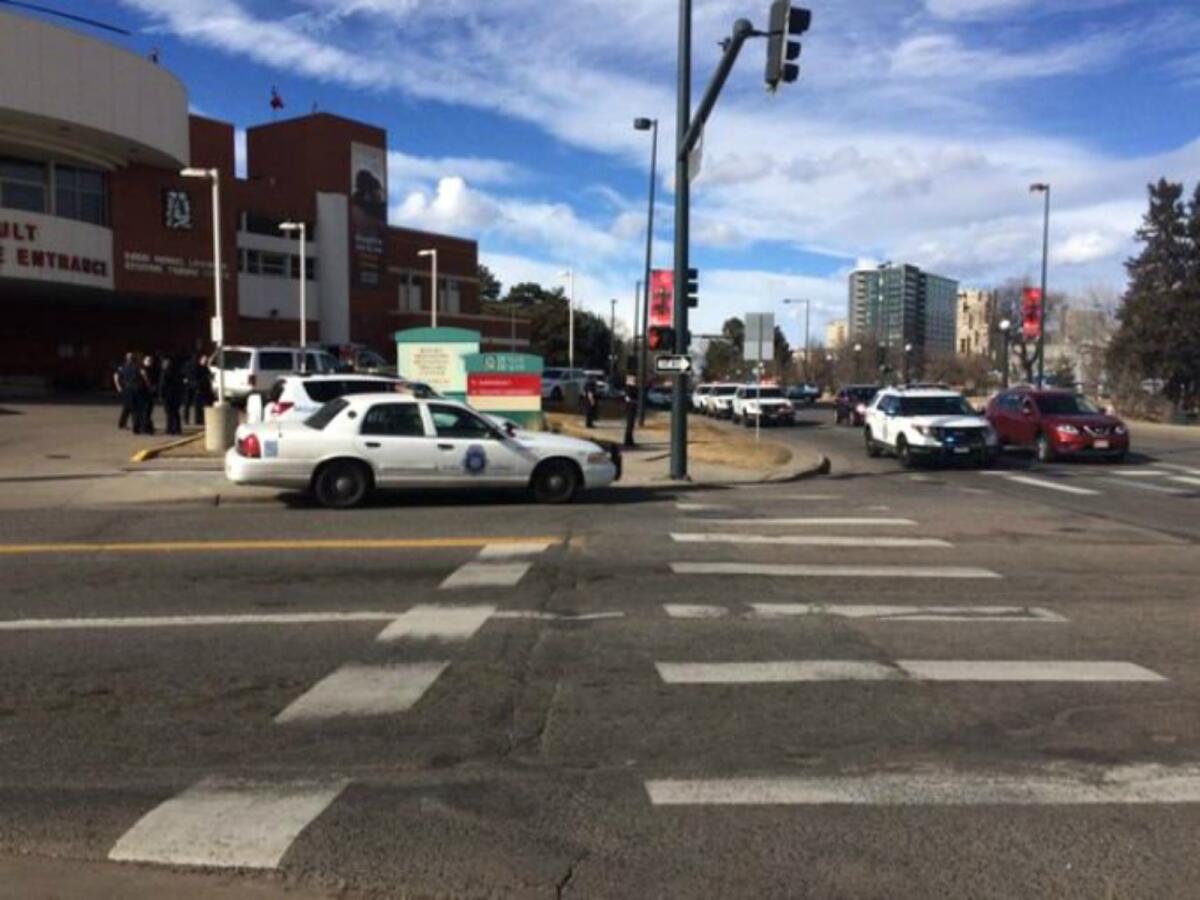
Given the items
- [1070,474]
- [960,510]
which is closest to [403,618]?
[960,510]

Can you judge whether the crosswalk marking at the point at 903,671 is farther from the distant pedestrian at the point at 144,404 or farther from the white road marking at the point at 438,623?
the distant pedestrian at the point at 144,404

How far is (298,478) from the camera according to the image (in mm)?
14547

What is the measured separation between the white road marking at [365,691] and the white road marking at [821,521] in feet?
24.4

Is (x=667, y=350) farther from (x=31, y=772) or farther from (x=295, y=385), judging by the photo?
(x=31, y=772)

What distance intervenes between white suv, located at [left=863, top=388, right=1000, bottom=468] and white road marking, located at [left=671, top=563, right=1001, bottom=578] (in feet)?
42.4

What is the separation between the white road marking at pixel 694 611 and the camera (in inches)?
319

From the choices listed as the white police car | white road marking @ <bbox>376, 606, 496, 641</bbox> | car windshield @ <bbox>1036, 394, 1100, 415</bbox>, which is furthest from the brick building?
white road marking @ <bbox>376, 606, 496, 641</bbox>

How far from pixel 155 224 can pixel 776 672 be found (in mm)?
43977

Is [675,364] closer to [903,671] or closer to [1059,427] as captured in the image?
[1059,427]

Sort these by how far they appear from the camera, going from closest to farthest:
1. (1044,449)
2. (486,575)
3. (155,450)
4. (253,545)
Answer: (486,575) < (253,545) < (155,450) < (1044,449)

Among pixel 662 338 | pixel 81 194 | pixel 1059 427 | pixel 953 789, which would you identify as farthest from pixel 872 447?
pixel 81 194

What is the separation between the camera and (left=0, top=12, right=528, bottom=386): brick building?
1518 inches

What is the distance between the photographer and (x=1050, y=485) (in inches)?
780

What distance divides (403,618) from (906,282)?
311 feet
